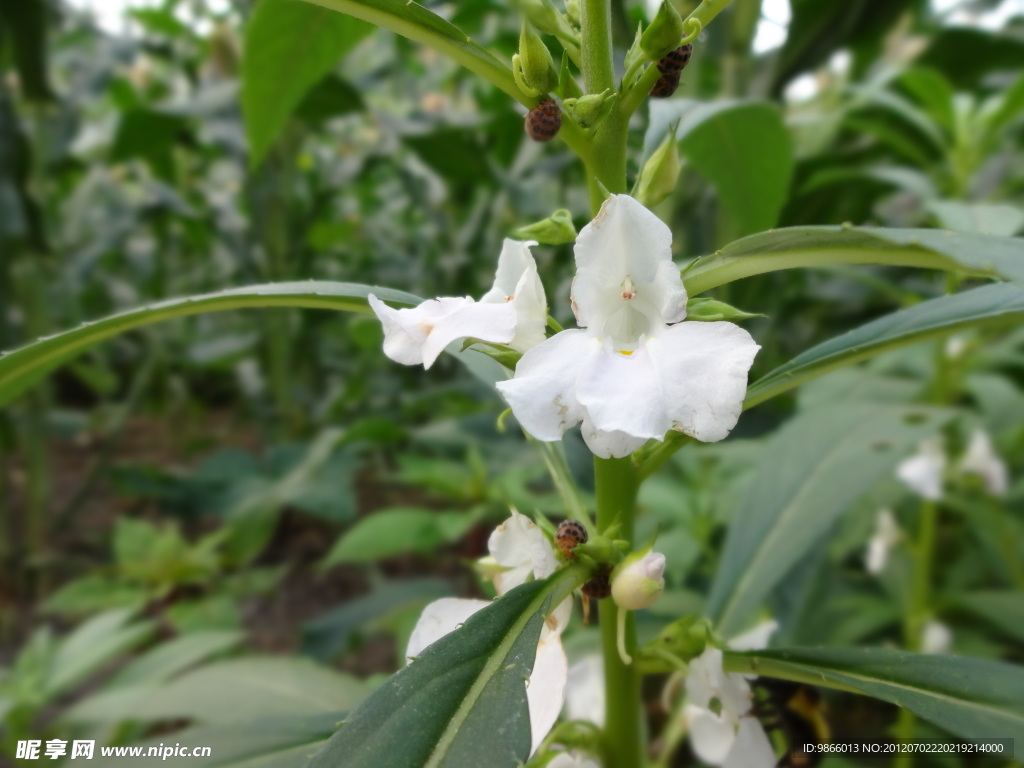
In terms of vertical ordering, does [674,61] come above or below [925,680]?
above

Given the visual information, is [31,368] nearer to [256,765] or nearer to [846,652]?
[256,765]

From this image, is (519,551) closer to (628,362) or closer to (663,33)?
(628,362)

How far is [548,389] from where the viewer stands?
1.31ft

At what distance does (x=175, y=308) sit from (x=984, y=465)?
1.43 meters

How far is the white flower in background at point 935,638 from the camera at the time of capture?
125 centimetres

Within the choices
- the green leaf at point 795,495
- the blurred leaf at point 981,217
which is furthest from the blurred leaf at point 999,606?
the blurred leaf at point 981,217

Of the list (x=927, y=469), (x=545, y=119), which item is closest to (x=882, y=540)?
(x=927, y=469)

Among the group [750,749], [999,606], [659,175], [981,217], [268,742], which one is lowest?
[750,749]

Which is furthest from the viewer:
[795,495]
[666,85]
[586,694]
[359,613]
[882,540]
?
[359,613]

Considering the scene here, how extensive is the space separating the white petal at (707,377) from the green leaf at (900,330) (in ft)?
0.37

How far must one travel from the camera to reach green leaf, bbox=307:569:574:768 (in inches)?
14.4

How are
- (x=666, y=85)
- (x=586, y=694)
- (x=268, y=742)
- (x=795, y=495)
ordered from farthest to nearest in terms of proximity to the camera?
1. (x=795, y=495)
2. (x=586, y=694)
3. (x=268, y=742)
4. (x=666, y=85)

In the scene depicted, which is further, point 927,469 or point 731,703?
point 927,469

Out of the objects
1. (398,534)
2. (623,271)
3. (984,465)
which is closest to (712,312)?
(623,271)
